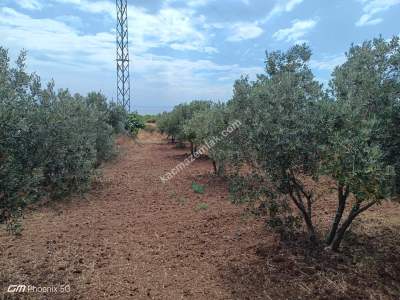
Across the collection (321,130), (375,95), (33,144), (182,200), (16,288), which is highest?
(375,95)

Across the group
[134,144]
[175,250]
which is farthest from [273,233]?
[134,144]

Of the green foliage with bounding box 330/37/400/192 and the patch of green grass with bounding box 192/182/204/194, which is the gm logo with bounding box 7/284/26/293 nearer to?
the green foliage with bounding box 330/37/400/192

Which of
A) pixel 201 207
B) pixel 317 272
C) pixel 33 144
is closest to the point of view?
pixel 33 144

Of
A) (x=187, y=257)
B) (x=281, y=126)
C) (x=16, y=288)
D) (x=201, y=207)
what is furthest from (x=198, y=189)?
(x=16, y=288)

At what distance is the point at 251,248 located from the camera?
738 centimetres

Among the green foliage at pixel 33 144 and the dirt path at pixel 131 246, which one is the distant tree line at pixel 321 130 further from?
the green foliage at pixel 33 144

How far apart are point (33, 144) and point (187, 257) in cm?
375

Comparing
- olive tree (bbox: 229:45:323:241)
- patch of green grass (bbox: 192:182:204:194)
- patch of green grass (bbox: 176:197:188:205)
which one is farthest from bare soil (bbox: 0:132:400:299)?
patch of green grass (bbox: 192:182:204:194)

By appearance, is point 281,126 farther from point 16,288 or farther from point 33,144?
point 16,288

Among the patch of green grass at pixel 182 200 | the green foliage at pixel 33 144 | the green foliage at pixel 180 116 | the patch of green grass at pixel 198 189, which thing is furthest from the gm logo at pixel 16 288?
the green foliage at pixel 180 116

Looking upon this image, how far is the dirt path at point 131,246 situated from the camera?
6.00 meters

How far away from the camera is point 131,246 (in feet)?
25.3

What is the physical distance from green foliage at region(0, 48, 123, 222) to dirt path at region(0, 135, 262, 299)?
1586 mm

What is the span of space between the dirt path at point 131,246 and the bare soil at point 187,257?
21mm
